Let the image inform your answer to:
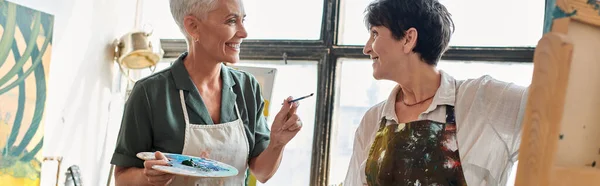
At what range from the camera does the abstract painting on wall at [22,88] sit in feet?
8.21

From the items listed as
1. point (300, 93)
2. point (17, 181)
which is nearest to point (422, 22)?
point (300, 93)

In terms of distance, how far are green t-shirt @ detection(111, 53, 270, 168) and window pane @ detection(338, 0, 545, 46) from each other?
1180mm

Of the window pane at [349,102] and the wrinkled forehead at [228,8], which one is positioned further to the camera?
the window pane at [349,102]

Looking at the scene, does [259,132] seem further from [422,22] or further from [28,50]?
[28,50]

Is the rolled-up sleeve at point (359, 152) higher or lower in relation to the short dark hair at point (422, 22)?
lower

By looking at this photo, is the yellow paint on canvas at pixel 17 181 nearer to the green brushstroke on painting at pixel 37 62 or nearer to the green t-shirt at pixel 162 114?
the green brushstroke on painting at pixel 37 62

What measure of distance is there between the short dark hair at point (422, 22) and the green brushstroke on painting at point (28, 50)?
146 centimetres

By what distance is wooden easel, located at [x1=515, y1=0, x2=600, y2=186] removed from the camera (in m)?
1.00

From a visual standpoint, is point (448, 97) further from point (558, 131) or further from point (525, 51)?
point (525, 51)

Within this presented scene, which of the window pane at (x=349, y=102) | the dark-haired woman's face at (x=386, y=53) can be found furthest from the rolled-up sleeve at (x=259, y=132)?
the window pane at (x=349, y=102)

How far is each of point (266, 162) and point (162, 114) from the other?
1.21 ft

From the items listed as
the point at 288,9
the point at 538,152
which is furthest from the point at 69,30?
the point at 538,152

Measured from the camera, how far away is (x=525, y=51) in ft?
8.82

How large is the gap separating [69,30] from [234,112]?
1.14m
